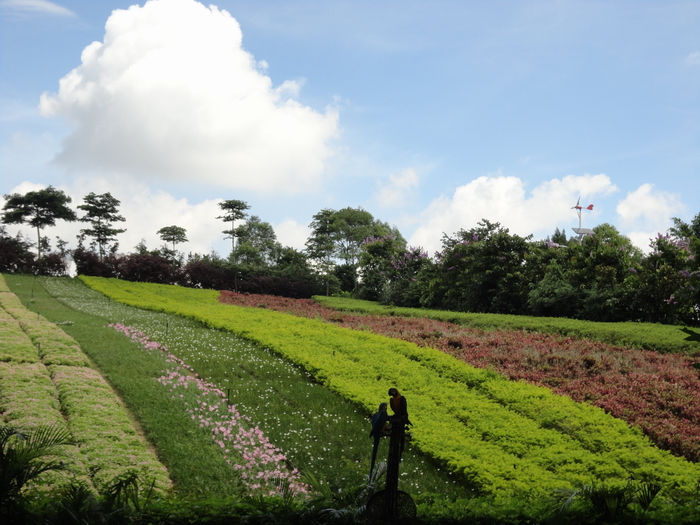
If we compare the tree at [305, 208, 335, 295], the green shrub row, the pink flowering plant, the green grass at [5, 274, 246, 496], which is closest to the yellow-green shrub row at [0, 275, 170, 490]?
the green shrub row

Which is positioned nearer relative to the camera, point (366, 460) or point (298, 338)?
point (366, 460)

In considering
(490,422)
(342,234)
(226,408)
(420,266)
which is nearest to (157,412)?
(226,408)

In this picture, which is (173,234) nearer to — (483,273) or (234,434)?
(483,273)

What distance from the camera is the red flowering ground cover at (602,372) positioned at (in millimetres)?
8609

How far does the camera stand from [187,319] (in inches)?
760

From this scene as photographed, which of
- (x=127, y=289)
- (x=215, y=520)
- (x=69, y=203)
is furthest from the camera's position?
(x=69, y=203)

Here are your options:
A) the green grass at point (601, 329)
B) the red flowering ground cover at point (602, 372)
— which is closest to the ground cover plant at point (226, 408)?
the red flowering ground cover at point (602, 372)

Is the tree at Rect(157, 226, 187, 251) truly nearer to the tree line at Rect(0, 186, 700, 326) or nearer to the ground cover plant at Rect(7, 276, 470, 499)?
the tree line at Rect(0, 186, 700, 326)

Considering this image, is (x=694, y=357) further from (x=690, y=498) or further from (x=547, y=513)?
(x=547, y=513)

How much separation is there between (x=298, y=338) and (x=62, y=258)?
2829 cm

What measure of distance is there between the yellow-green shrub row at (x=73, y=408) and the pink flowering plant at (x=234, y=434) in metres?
1.02

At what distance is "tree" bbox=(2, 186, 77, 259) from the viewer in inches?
1583

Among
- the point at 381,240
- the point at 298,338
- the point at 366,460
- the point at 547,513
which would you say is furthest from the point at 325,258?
the point at 547,513

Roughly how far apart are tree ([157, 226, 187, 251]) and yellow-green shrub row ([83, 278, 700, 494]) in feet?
135
